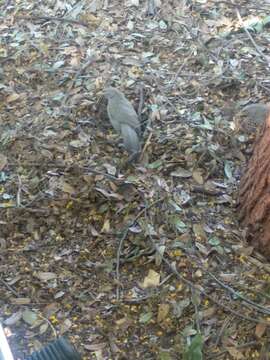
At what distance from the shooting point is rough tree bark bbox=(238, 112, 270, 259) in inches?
70.7

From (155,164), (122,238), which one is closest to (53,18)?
(155,164)

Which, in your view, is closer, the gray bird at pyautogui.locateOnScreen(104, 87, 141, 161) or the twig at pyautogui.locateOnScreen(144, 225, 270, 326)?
the twig at pyautogui.locateOnScreen(144, 225, 270, 326)

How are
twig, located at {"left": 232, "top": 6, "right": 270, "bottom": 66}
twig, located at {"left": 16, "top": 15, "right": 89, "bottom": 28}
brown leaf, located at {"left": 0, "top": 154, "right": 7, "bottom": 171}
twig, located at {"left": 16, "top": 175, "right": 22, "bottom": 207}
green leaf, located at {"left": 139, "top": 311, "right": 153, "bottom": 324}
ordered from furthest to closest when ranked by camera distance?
1. twig, located at {"left": 16, "top": 15, "right": 89, "bottom": 28}
2. twig, located at {"left": 232, "top": 6, "right": 270, "bottom": 66}
3. brown leaf, located at {"left": 0, "top": 154, "right": 7, "bottom": 171}
4. twig, located at {"left": 16, "top": 175, "right": 22, "bottom": 207}
5. green leaf, located at {"left": 139, "top": 311, "right": 153, "bottom": 324}

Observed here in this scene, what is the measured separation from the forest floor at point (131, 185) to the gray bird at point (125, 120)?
46 mm

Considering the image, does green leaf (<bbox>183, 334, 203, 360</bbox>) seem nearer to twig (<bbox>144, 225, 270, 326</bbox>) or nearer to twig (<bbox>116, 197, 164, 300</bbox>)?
twig (<bbox>144, 225, 270, 326</bbox>)

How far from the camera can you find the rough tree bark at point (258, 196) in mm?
1795

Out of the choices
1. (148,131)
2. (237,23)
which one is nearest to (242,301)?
(148,131)

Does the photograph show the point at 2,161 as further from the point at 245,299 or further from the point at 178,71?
the point at 245,299

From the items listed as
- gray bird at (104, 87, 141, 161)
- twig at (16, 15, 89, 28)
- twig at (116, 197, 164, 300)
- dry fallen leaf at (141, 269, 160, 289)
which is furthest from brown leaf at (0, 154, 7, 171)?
twig at (16, 15, 89, 28)

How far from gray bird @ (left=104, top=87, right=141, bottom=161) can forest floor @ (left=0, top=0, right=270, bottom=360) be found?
5cm

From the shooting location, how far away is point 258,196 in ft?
6.02

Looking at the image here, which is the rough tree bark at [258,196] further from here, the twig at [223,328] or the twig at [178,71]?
the twig at [178,71]

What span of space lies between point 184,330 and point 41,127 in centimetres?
90

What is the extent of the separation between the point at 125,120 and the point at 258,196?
554 millimetres
